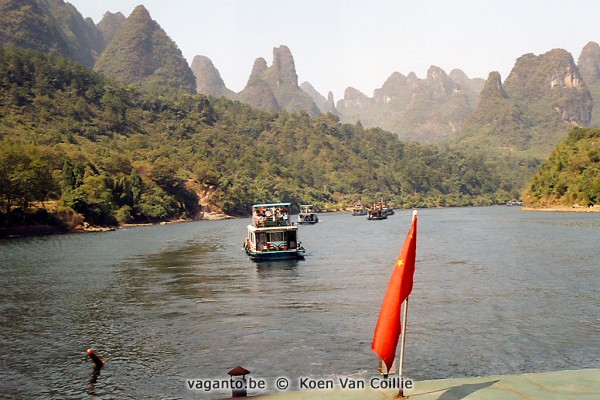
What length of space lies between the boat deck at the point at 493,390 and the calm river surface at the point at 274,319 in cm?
746

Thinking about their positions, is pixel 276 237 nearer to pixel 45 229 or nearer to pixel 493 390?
pixel 493 390

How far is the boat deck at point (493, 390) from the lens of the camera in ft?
39.5

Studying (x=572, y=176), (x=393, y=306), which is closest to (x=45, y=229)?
(x=393, y=306)

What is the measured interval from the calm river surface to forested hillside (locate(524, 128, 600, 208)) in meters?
96.1

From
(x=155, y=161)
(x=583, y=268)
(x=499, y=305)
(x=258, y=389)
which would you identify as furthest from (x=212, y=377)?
(x=155, y=161)

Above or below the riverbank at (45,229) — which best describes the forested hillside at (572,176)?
above

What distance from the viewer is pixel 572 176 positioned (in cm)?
15700

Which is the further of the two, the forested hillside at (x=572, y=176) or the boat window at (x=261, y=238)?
the forested hillside at (x=572, y=176)

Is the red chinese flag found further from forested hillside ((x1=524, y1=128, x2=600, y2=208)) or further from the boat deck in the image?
forested hillside ((x1=524, y1=128, x2=600, y2=208))

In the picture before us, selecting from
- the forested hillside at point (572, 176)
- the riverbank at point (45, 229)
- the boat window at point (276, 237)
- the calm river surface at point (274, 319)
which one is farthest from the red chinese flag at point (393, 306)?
the forested hillside at point (572, 176)

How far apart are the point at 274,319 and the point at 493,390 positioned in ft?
63.3

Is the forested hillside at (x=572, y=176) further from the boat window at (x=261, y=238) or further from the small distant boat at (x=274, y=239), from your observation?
the boat window at (x=261, y=238)

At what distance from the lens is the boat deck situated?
39.5ft

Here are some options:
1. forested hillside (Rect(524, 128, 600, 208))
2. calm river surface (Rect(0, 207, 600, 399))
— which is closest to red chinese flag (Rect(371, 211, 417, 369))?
calm river surface (Rect(0, 207, 600, 399))
